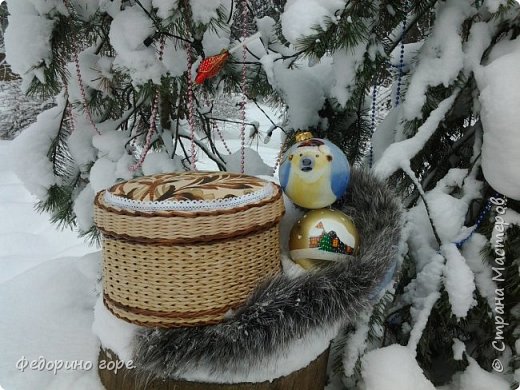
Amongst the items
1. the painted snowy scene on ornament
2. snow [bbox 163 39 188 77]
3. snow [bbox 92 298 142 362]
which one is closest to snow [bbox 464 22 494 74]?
the painted snowy scene on ornament

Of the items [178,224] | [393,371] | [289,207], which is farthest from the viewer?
[289,207]

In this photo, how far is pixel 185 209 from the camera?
0.75 metres

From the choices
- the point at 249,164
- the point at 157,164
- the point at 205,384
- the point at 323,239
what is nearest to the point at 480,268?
the point at 323,239

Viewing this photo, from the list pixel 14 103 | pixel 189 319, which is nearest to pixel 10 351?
pixel 189 319

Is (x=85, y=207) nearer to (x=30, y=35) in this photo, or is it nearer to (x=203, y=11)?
(x=30, y=35)

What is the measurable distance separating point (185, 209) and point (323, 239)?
306 millimetres

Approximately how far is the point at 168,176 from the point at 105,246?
0.61ft

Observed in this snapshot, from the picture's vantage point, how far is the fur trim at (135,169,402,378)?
2.51 feet

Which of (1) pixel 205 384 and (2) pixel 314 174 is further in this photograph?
(2) pixel 314 174

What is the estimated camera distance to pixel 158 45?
1.05m

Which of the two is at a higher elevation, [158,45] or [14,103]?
[158,45]

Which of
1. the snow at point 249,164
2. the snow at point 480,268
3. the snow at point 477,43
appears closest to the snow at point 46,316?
the snow at point 249,164

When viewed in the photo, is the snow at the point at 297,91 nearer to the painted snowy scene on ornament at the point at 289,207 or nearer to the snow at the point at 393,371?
the painted snowy scene on ornament at the point at 289,207

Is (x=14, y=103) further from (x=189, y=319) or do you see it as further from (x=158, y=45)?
(x=189, y=319)
